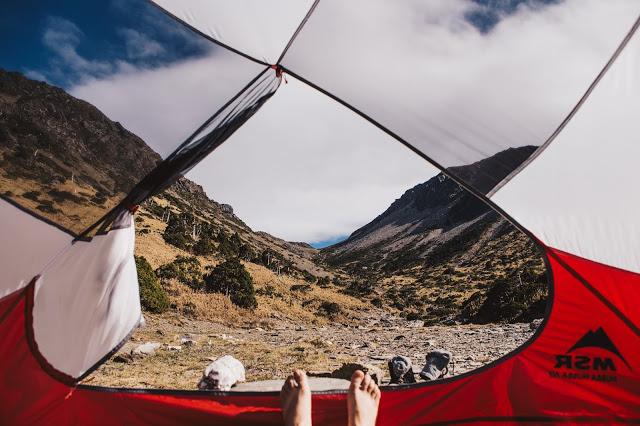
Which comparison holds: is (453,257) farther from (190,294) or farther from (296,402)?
(296,402)

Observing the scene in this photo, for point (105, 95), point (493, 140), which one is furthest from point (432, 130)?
point (105, 95)

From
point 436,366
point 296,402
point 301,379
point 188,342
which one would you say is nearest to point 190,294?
point 188,342

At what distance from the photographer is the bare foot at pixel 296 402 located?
2.86 m

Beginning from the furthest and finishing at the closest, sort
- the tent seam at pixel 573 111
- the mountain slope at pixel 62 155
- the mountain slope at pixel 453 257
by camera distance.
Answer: the mountain slope at pixel 453 257 < the mountain slope at pixel 62 155 < the tent seam at pixel 573 111

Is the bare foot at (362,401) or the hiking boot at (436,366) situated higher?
the hiking boot at (436,366)

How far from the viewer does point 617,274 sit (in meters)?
2.92

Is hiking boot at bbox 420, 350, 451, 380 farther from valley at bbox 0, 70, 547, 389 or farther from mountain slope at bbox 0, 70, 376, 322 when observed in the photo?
mountain slope at bbox 0, 70, 376, 322

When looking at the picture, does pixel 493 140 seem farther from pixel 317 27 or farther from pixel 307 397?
pixel 307 397

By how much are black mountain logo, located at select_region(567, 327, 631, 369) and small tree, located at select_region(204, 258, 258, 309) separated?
58.8 ft

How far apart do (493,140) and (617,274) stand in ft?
3.63

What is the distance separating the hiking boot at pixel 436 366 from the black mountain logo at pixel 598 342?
2843 millimetres

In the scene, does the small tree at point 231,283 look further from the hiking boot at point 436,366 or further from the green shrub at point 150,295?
the hiking boot at point 436,366

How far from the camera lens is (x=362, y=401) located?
2.98 m

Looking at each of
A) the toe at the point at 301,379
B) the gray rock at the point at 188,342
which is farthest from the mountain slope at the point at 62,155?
the gray rock at the point at 188,342
